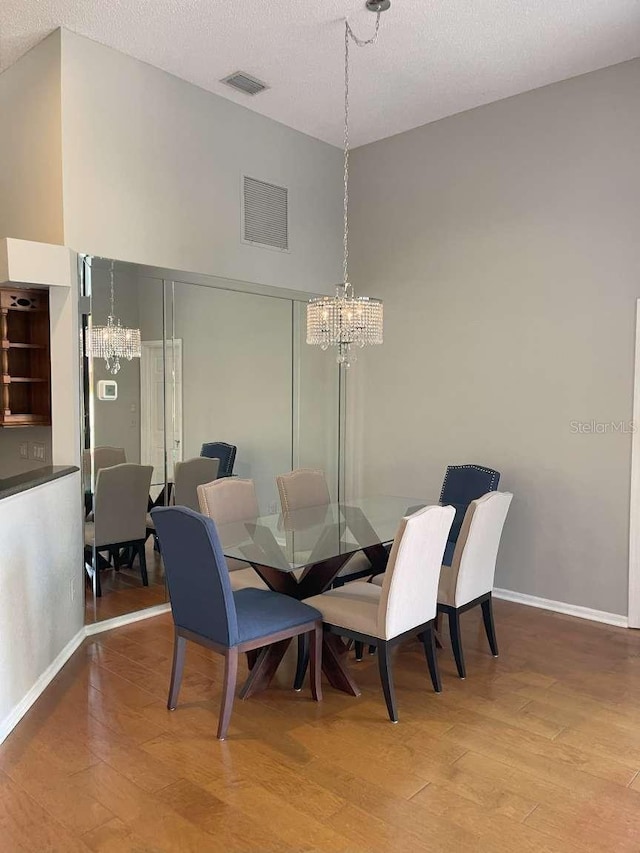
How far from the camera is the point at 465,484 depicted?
16.2 feet

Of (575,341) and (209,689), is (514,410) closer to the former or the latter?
(575,341)

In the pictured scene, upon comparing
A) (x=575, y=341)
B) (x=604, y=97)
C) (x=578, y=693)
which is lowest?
(x=578, y=693)

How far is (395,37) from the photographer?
13.3ft

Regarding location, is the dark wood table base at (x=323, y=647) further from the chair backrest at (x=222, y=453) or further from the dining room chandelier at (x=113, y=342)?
the dining room chandelier at (x=113, y=342)

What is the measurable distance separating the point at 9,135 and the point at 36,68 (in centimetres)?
50

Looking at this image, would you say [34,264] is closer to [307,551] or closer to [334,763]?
[307,551]

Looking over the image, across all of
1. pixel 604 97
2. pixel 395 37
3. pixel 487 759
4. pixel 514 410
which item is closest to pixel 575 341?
pixel 514 410

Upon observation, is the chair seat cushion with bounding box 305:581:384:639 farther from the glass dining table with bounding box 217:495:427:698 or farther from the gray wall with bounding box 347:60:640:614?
the gray wall with bounding box 347:60:640:614

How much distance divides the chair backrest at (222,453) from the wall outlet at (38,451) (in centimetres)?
106

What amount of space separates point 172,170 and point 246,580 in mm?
2783

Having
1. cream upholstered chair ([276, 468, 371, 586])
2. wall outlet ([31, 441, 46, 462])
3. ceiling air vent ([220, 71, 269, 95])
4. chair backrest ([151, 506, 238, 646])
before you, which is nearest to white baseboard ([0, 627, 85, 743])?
chair backrest ([151, 506, 238, 646])

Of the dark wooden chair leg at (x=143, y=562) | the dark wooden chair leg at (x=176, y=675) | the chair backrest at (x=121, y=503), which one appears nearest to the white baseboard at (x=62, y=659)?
the dark wooden chair leg at (x=143, y=562)

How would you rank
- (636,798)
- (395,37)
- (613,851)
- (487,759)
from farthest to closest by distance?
(395,37)
(487,759)
(636,798)
(613,851)

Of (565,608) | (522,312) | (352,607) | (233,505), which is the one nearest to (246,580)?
(233,505)
